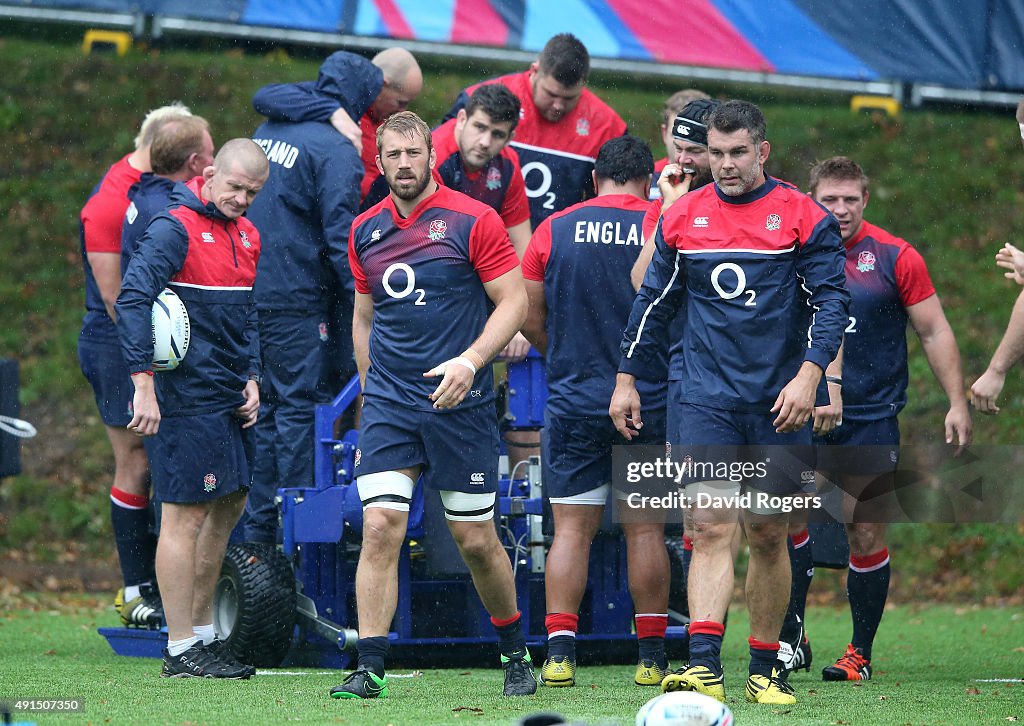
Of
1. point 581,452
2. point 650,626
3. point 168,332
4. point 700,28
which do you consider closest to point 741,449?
point 581,452

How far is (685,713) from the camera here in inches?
171

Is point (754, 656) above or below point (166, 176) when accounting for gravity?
below

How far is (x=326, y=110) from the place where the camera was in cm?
842

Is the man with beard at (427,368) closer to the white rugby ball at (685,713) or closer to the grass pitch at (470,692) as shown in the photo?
the grass pitch at (470,692)

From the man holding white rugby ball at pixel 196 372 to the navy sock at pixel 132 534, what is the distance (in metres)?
1.54

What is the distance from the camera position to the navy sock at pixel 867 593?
7.36 metres

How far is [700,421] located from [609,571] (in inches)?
73.4

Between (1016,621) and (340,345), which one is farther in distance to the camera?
(1016,621)

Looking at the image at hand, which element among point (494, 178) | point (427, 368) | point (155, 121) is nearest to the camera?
point (427, 368)

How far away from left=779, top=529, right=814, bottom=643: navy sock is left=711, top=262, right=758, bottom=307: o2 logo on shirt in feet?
6.75

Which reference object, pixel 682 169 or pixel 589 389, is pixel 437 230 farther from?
pixel 682 169

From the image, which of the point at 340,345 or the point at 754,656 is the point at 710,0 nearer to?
the point at 340,345

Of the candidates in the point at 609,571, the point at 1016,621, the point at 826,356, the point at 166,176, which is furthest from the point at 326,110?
the point at 1016,621

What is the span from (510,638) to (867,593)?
202 cm
